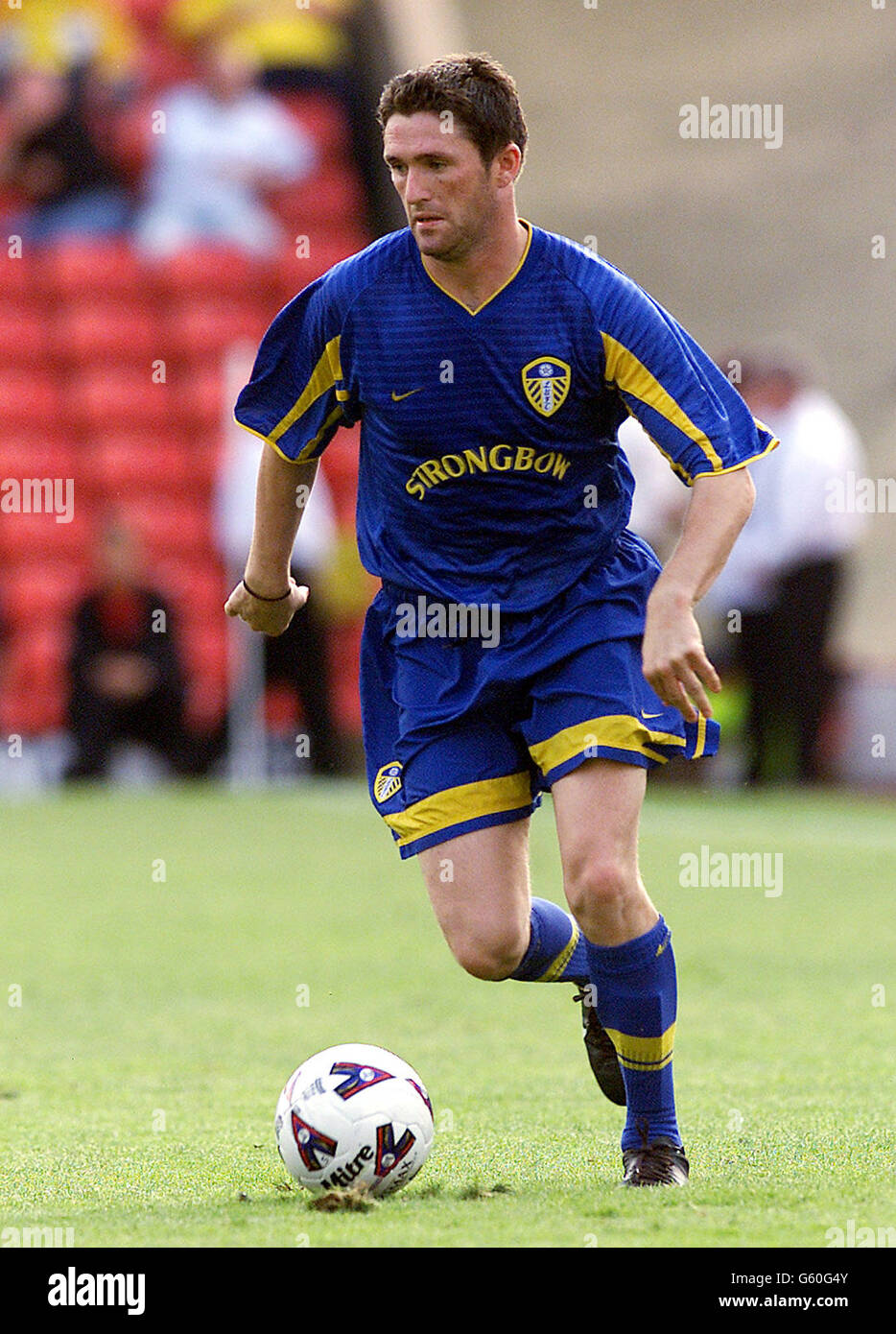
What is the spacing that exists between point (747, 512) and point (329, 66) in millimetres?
18371

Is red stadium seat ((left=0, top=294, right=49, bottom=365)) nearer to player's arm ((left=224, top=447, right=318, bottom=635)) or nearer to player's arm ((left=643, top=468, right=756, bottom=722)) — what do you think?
player's arm ((left=224, top=447, right=318, bottom=635))

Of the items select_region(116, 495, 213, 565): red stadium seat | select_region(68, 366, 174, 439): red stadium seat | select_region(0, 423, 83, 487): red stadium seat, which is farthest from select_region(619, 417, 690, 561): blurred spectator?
select_region(0, 423, 83, 487): red stadium seat

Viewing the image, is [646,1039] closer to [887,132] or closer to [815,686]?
[815,686]

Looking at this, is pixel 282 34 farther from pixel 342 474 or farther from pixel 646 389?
pixel 646 389

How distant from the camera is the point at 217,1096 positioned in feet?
18.7

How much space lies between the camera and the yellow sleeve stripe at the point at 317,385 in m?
4.66

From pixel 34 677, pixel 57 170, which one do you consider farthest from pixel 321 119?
pixel 34 677

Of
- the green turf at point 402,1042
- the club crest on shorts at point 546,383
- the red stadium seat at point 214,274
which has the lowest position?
the green turf at point 402,1042

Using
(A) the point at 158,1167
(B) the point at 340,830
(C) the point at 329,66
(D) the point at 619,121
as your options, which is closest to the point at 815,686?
(B) the point at 340,830

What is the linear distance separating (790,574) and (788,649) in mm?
500

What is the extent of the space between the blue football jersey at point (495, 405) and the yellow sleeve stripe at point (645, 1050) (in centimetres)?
90

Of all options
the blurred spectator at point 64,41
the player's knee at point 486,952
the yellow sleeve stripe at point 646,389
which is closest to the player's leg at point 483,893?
the player's knee at point 486,952

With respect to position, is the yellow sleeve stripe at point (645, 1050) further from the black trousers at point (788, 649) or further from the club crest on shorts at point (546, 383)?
the black trousers at point (788, 649)

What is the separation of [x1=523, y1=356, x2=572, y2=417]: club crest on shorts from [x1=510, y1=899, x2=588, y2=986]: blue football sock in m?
1.19
